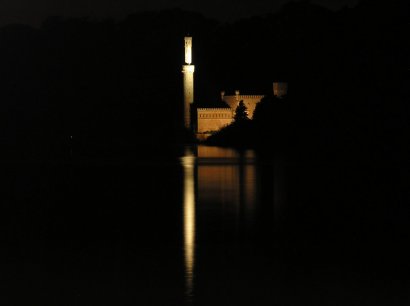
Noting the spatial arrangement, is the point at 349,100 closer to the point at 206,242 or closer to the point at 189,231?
the point at 189,231

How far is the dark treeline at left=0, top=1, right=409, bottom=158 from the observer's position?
3694 cm

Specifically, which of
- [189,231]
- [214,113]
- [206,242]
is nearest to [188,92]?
[214,113]

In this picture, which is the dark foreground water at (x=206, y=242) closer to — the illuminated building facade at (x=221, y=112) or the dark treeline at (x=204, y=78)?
the dark treeline at (x=204, y=78)

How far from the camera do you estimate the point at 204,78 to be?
7519cm

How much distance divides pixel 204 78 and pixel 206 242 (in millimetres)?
64391

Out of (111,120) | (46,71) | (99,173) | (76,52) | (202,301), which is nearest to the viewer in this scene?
(202,301)

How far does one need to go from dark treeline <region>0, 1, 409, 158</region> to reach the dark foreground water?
13.7 m

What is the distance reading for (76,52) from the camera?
81438 mm

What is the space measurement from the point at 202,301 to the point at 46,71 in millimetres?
68784

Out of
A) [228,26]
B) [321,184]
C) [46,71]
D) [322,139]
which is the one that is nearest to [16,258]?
[321,184]

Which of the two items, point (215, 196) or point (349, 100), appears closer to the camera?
point (215, 196)

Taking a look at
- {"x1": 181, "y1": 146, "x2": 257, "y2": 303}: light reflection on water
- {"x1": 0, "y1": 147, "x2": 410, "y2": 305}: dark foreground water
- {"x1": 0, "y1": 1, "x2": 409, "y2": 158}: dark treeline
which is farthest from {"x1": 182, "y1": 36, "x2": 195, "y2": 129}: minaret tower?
{"x1": 0, "y1": 147, "x2": 410, "y2": 305}: dark foreground water

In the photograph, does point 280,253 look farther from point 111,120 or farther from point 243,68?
point 243,68

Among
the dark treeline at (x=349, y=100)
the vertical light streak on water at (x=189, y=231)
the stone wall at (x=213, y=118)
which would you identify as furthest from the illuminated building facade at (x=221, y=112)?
the vertical light streak on water at (x=189, y=231)
